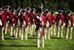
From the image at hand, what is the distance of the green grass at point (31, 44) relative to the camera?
24.3m

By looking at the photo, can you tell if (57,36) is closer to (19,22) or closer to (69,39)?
(69,39)

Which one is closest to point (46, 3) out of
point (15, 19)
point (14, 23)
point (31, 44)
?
point (14, 23)

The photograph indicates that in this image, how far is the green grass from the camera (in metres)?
24.3

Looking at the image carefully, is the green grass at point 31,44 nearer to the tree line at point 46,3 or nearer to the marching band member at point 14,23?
the marching band member at point 14,23

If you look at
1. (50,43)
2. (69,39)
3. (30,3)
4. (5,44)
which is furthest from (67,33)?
(30,3)

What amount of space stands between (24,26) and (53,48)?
2966 mm

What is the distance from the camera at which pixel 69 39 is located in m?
28.5

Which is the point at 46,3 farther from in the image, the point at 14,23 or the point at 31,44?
the point at 31,44

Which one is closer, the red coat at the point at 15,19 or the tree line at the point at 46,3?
the red coat at the point at 15,19

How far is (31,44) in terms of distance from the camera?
25578 mm

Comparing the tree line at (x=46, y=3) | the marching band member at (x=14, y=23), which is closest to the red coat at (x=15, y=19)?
the marching band member at (x=14, y=23)

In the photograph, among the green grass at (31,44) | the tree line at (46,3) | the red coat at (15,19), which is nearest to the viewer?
the green grass at (31,44)

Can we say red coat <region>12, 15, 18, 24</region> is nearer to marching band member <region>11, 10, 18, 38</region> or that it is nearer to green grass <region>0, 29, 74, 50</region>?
marching band member <region>11, 10, 18, 38</region>

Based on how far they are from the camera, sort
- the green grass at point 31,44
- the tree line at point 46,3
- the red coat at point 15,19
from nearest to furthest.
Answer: the green grass at point 31,44 → the red coat at point 15,19 → the tree line at point 46,3
